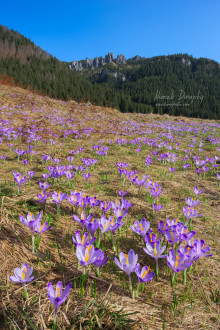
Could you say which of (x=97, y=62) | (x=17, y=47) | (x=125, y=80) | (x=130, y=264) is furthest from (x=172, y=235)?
(x=97, y=62)

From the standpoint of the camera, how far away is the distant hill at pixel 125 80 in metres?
50.0

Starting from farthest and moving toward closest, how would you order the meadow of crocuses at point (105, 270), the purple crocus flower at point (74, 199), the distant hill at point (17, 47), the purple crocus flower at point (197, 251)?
1. the distant hill at point (17, 47)
2. the purple crocus flower at point (74, 199)
3. the purple crocus flower at point (197, 251)
4. the meadow of crocuses at point (105, 270)

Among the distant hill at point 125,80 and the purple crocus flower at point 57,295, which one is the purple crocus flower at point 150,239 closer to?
the purple crocus flower at point 57,295

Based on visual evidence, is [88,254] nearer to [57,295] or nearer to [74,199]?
[57,295]

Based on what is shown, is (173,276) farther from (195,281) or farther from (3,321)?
(3,321)

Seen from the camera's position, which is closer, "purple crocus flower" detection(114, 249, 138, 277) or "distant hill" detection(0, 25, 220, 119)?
"purple crocus flower" detection(114, 249, 138, 277)

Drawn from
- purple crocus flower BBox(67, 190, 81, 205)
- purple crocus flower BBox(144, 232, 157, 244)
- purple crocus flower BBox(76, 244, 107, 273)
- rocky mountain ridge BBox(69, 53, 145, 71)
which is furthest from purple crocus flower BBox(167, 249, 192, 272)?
rocky mountain ridge BBox(69, 53, 145, 71)

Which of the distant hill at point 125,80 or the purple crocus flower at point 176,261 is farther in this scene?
the distant hill at point 125,80

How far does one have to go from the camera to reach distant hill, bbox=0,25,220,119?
50000 millimetres

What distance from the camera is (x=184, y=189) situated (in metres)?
3.83

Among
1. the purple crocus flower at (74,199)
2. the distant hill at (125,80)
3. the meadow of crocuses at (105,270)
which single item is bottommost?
the meadow of crocuses at (105,270)

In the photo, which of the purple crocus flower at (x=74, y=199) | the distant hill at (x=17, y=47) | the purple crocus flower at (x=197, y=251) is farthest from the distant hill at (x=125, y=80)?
the purple crocus flower at (x=197, y=251)

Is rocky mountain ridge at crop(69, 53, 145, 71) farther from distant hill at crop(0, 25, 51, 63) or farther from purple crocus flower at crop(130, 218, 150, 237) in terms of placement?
purple crocus flower at crop(130, 218, 150, 237)

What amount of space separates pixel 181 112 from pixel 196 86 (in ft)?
182
